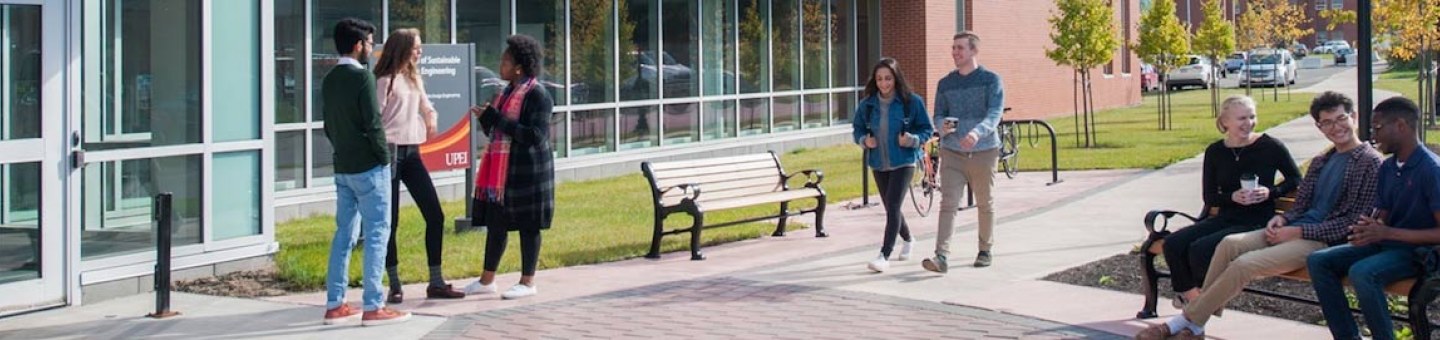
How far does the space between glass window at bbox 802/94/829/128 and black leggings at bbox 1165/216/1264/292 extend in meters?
17.4

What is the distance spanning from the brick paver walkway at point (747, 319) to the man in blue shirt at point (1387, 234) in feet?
4.08

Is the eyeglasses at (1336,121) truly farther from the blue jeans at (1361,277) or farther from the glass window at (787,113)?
the glass window at (787,113)

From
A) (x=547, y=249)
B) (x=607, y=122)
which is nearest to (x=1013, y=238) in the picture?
(x=547, y=249)

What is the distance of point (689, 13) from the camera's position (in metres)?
22.0

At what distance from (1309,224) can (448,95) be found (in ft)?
23.0

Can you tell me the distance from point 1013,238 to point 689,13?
→ 1022 centimetres

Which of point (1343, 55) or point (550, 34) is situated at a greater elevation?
A: point (1343, 55)

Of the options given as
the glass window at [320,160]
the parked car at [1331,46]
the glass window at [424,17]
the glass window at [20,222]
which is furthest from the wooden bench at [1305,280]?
the parked car at [1331,46]

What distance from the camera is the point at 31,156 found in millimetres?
8742

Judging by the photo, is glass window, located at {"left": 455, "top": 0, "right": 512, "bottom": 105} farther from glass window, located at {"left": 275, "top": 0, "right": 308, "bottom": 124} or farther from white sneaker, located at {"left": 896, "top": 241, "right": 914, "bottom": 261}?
white sneaker, located at {"left": 896, "top": 241, "right": 914, "bottom": 261}

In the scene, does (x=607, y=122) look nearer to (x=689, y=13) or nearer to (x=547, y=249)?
(x=689, y=13)

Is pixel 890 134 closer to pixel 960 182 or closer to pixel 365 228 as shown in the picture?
pixel 960 182

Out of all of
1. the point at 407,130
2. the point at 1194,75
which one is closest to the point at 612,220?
the point at 407,130

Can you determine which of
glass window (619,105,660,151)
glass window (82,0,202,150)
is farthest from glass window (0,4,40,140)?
glass window (619,105,660,151)
